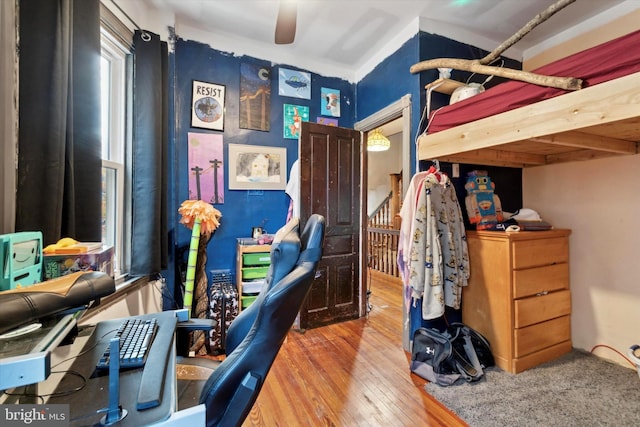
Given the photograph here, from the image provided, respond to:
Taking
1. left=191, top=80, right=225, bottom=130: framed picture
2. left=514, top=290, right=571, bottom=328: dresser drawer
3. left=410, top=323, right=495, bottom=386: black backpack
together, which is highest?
left=191, top=80, right=225, bottom=130: framed picture

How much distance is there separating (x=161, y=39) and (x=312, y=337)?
2.93 meters

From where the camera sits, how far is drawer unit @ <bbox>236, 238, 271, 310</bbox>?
246cm

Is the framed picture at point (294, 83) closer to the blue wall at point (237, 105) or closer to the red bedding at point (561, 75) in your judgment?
the blue wall at point (237, 105)

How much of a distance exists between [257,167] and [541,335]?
2.85 m

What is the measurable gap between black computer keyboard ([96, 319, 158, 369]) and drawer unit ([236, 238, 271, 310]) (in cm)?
129

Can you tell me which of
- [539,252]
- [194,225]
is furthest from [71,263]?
[539,252]

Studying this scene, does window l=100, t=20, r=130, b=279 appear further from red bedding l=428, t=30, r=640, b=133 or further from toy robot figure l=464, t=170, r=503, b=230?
toy robot figure l=464, t=170, r=503, b=230

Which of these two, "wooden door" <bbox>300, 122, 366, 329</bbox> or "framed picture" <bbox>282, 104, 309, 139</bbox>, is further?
"framed picture" <bbox>282, 104, 309, 139</bbox>

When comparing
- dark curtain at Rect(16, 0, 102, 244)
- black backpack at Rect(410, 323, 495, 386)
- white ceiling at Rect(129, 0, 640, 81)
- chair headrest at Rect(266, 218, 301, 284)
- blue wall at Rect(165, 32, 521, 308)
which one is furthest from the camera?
blue wall at Rect(165, 32, 521, 308)

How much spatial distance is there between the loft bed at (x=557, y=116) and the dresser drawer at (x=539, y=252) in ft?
2.29

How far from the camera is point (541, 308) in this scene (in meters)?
2.12

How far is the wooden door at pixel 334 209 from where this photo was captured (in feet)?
8.86

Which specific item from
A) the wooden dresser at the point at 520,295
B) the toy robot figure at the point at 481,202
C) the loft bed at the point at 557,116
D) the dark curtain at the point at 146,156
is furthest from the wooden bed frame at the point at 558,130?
the dark curtain at the point at 146,156

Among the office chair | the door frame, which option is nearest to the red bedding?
the door frame
